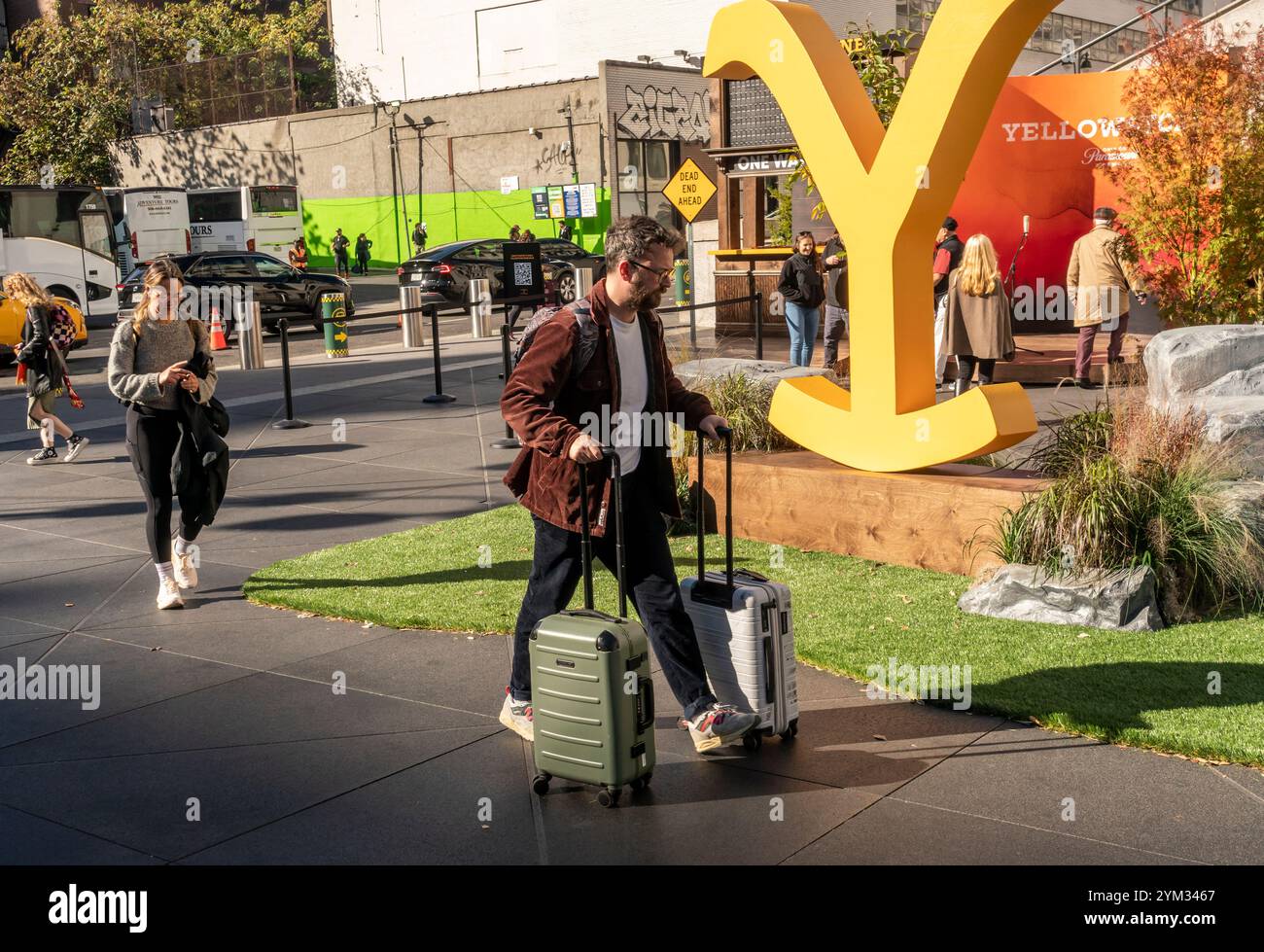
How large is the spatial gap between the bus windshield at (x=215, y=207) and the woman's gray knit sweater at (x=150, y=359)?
3803cm

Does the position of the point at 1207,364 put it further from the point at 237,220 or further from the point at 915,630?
the point at 237,220

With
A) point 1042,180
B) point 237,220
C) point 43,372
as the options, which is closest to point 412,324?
point 1042,180

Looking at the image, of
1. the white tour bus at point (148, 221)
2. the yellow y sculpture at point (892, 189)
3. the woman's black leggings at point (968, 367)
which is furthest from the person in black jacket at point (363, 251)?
the yellow y sculpture at point (892, 189)

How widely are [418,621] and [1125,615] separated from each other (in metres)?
3.69

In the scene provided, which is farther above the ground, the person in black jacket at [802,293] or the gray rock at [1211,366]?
the person in black jacket at [802,293]

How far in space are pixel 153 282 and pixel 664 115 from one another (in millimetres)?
36552

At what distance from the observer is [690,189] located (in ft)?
68.8

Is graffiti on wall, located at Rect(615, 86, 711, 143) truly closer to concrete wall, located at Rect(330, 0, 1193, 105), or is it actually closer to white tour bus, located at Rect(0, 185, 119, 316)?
concrete wall, located at Rect(330, 0, 1193, 105)

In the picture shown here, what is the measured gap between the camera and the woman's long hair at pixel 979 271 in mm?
13375

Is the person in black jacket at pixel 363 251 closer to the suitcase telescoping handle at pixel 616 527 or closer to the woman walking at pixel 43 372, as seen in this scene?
the woman walking at pixel 43 372

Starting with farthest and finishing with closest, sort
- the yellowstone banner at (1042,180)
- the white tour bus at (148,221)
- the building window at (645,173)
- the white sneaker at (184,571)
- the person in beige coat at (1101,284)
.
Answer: the building window at (645,173) → the white tour bus at (148,221) → the yellowstone banner at (1042,180) → the person in beige coat at (1101,284) → the white sneaker at (184,571)
